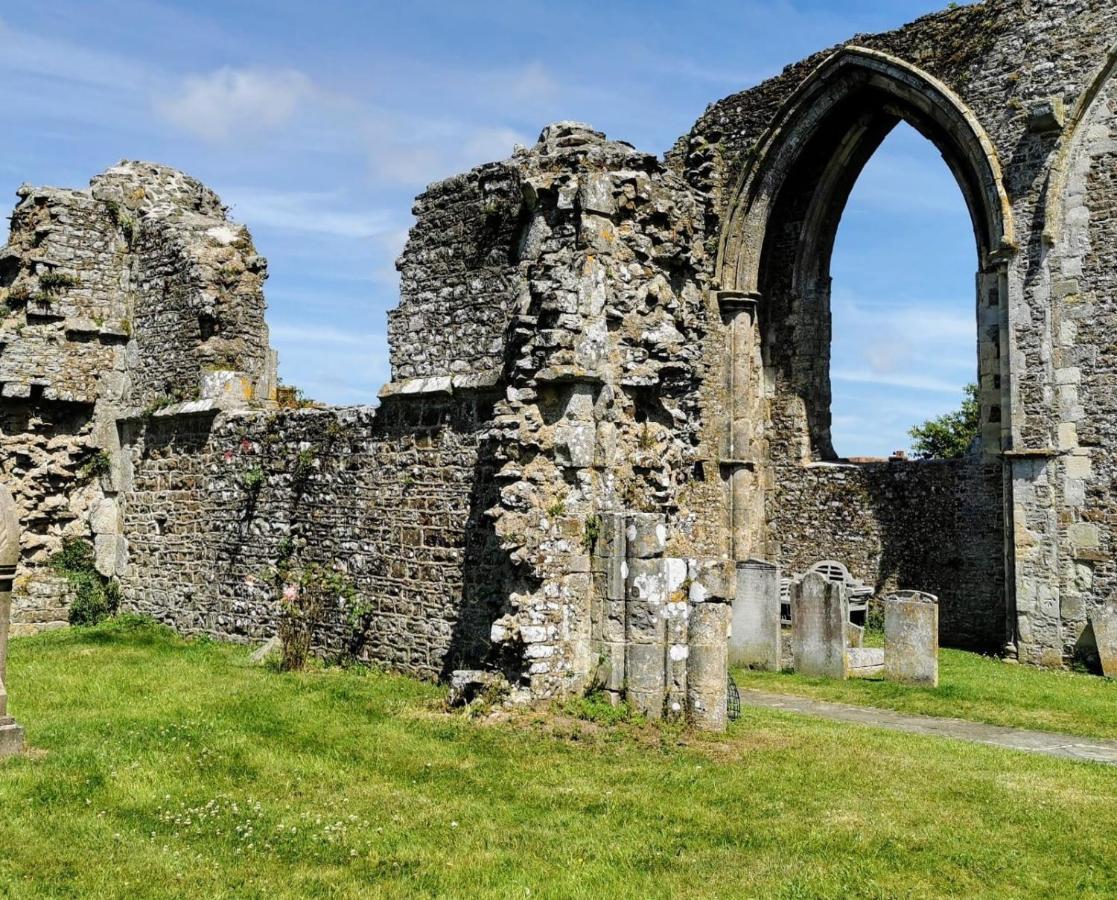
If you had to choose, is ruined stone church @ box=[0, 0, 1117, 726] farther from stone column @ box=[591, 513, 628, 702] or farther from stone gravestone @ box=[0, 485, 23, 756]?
stone gravestone @ box=[0, 485, 23, 756]

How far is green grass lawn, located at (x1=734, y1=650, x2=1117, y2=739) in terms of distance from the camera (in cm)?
1005

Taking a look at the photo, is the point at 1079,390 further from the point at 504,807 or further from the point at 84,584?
the point at 84,584

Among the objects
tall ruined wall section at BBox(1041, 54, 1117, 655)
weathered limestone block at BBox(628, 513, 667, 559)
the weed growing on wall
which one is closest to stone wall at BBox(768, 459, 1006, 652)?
tall ruined wall section at BBox(1041, 54, 1117, 655)

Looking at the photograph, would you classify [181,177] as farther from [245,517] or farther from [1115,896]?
[1115,896]

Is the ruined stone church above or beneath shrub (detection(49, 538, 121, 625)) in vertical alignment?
above

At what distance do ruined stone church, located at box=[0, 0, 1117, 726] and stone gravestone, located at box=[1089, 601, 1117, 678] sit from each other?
3.59 ft

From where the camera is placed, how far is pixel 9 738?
6.66 m

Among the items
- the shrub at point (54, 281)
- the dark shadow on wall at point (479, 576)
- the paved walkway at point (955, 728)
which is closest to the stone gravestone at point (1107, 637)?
the paved walkway at point (955, 728)

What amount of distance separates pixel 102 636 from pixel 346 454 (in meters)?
3.88

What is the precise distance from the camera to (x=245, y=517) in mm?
12047

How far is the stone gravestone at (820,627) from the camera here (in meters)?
11.8

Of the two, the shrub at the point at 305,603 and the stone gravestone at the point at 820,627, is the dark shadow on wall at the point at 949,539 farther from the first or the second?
the shrub at the point at 305,603

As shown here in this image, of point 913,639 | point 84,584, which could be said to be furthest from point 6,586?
point 913,639

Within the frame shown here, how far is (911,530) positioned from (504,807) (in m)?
12.6
